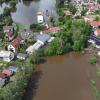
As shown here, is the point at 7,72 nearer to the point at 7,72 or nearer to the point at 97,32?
the point at 7,72

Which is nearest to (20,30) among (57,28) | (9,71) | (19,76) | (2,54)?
(57,28)

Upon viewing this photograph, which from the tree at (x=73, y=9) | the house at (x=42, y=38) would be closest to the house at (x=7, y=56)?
the house at (x=42, y=38)

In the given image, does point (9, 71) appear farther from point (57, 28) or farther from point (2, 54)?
point (57, 28)

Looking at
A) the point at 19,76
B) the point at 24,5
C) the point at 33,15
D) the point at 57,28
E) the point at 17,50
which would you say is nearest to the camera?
the point at 19,76

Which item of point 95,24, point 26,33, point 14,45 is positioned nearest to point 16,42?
point 14,45

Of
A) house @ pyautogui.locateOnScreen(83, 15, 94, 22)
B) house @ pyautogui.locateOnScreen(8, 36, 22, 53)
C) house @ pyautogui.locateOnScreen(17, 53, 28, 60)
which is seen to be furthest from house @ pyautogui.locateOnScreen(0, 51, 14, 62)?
house @ pyautogui.locateOnScreen(83, 15, 94, 22)

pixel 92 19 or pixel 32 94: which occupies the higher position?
pixel 92 19
